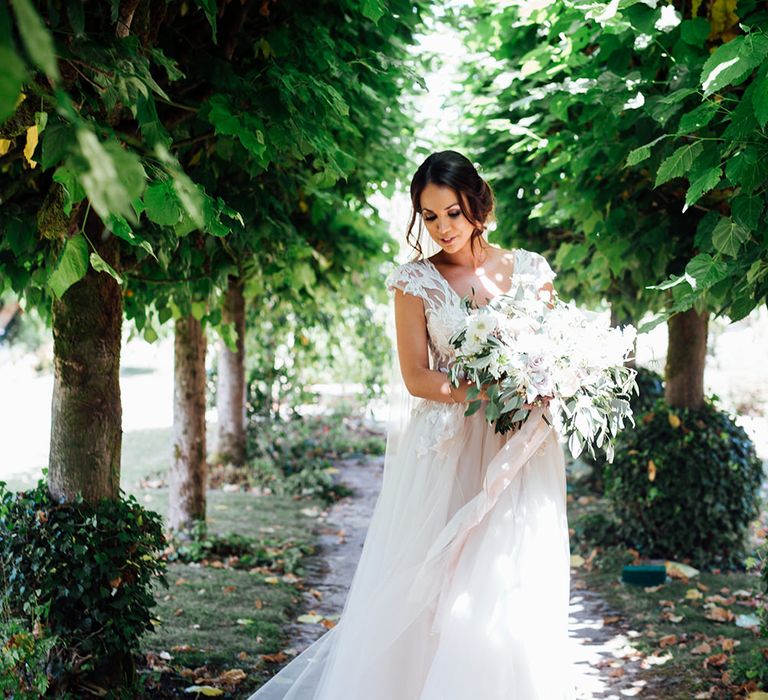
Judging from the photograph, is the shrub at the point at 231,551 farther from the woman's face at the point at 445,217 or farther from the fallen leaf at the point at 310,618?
the woman's face at the point at 445,217

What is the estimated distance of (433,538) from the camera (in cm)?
361

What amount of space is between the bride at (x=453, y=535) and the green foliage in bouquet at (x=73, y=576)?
0.83 metres

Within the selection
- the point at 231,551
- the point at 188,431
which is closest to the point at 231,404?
the point at 188,431

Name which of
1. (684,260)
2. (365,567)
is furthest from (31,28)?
(684,260)

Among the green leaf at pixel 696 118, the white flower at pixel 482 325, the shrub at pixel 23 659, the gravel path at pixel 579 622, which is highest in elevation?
the green leaf at pixel 696 118

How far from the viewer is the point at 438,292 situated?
381cm

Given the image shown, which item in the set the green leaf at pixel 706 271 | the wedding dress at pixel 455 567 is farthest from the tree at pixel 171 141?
the green leaf at pixel 706 271

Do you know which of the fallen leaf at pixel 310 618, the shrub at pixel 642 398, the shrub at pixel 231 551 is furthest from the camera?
the shrub at pixel 642 398

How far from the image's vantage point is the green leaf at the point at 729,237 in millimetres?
3260

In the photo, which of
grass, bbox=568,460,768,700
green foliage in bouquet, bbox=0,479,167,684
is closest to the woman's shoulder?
green foliage in bouquet, bbox=0,479,167,684

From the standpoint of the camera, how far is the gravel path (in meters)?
4.81

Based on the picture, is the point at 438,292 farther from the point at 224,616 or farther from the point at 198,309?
the point at 224,616

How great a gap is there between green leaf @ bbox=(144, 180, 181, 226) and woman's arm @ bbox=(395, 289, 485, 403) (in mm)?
1512

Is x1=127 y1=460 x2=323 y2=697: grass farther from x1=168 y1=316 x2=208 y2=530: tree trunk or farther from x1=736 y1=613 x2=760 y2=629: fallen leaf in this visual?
x1=736 y1=613 x2=760 y2=629: fallen leaf
